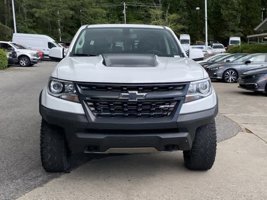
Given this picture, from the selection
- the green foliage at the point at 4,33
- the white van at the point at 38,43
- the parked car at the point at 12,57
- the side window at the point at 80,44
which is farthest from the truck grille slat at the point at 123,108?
the green foliage at the point at 4,33

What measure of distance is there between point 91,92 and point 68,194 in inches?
42.7

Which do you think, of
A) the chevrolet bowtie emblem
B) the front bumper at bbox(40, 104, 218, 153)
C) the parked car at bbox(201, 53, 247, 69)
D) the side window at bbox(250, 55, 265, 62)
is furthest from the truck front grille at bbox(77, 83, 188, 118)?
the parked car at bbox(201, 53, 247, 69)

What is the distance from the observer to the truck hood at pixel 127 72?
189 inches

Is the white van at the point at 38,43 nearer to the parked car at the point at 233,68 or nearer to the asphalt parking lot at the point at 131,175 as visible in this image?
the parked car at the point at 233,68

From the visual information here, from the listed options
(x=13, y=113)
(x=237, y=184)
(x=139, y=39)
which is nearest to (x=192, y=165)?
(x=237, y=184)

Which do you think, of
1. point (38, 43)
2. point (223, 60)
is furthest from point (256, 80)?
point (38, 43)

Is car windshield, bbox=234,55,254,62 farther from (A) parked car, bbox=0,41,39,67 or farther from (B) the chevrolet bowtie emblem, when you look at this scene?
(A) parked car, bbox=0,41,39,67

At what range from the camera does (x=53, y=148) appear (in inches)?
204

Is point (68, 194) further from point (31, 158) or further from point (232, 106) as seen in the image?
point (232, 106)

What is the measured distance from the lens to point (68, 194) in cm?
484

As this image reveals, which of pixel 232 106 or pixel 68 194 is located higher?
pixel 68 194

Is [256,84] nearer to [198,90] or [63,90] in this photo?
[198,90]

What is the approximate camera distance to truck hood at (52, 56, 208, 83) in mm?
4801

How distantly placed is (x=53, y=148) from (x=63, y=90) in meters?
0.70
